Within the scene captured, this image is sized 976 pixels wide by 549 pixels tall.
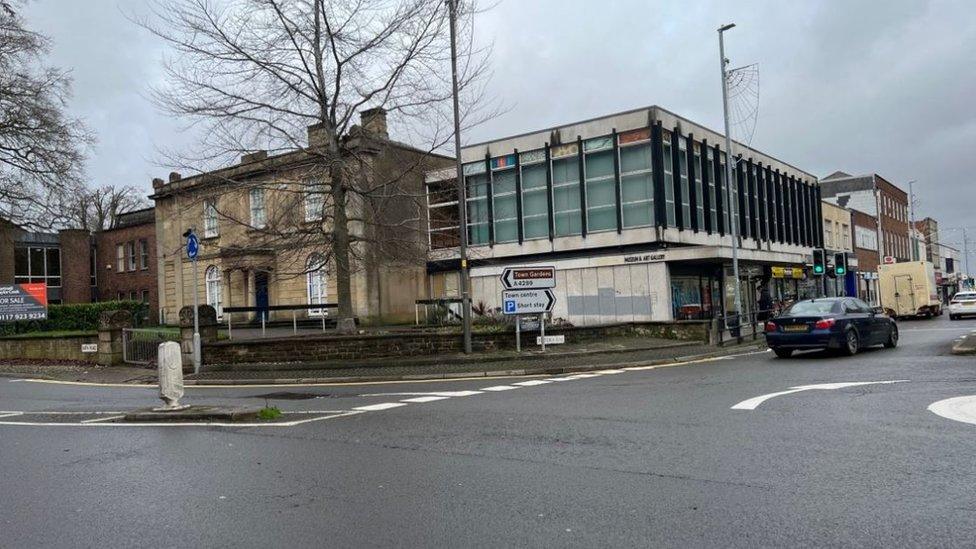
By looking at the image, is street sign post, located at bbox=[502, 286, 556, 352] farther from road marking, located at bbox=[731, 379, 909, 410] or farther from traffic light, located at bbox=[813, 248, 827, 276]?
traffic light, located at bbox=[813, 248, 827, 276]

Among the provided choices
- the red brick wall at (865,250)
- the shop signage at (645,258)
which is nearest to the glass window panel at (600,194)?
the shop signage at (645,258)

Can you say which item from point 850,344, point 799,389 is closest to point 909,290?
point 850,344

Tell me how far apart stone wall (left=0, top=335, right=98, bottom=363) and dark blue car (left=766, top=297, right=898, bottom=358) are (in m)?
21.0

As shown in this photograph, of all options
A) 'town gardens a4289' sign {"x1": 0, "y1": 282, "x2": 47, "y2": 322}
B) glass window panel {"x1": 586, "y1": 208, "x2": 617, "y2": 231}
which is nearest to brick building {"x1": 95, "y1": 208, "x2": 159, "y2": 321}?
'town gardens a4289' sign {"x1": 0, "y1": 282, "x2": 47, "y2": 322}

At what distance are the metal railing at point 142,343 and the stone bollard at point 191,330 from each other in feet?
5.10

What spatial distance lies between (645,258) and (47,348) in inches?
867

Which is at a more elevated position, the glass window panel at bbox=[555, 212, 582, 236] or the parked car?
the glass window panel at bbox=[555, 212, 582, 236]

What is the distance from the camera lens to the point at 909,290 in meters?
39.5

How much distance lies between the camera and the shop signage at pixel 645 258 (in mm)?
Result: 27659

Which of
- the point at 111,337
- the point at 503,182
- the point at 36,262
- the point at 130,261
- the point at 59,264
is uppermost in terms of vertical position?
the point at 503,182

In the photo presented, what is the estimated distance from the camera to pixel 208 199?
68.5 feet

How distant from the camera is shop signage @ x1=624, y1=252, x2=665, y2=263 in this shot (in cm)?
2766

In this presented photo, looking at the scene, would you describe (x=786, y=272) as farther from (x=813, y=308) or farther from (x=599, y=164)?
(x=813, y=308)

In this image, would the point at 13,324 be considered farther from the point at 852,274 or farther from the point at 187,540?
the point at 852,274
